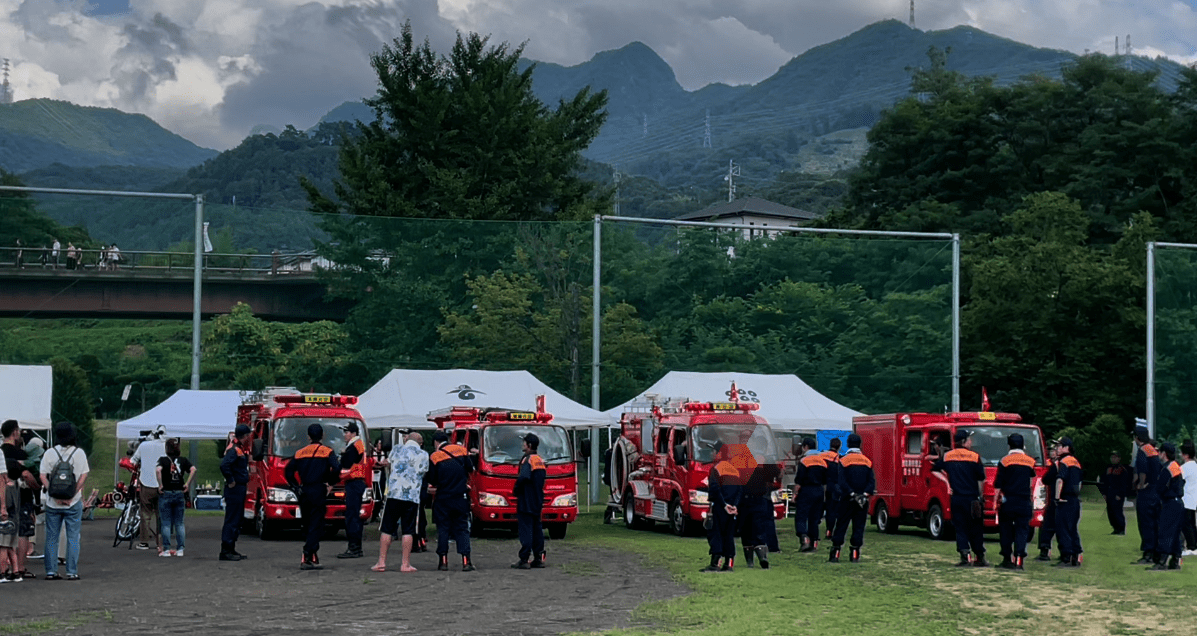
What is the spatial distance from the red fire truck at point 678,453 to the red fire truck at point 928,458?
2160mm

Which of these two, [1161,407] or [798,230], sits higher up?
[798,230]

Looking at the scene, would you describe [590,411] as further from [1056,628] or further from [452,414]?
[1056,628]

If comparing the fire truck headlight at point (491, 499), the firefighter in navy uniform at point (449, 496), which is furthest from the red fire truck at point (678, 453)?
the firefighter in navy uniform at point (449, 496)

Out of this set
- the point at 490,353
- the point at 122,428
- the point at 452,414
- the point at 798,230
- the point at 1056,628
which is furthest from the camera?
the point at 798,230

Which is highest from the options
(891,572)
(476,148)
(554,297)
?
(476,148)

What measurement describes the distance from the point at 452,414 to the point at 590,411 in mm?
4438

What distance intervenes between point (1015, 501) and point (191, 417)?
1807cm

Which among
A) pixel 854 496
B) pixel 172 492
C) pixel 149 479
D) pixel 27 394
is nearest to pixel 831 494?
pixel 854 496

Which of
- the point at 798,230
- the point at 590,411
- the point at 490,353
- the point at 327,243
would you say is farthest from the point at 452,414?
the point at 798,230

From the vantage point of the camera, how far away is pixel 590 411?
29.6m

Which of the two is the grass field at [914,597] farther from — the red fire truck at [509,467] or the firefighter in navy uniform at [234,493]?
the firefighter in navy uniform at [234,493]

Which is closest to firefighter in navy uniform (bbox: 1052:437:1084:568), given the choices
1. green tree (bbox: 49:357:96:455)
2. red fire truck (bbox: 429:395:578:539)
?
red fire truck (bbox: 429:395:578:539)

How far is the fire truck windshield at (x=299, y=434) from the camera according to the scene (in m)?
23.1

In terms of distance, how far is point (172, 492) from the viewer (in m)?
19.0
